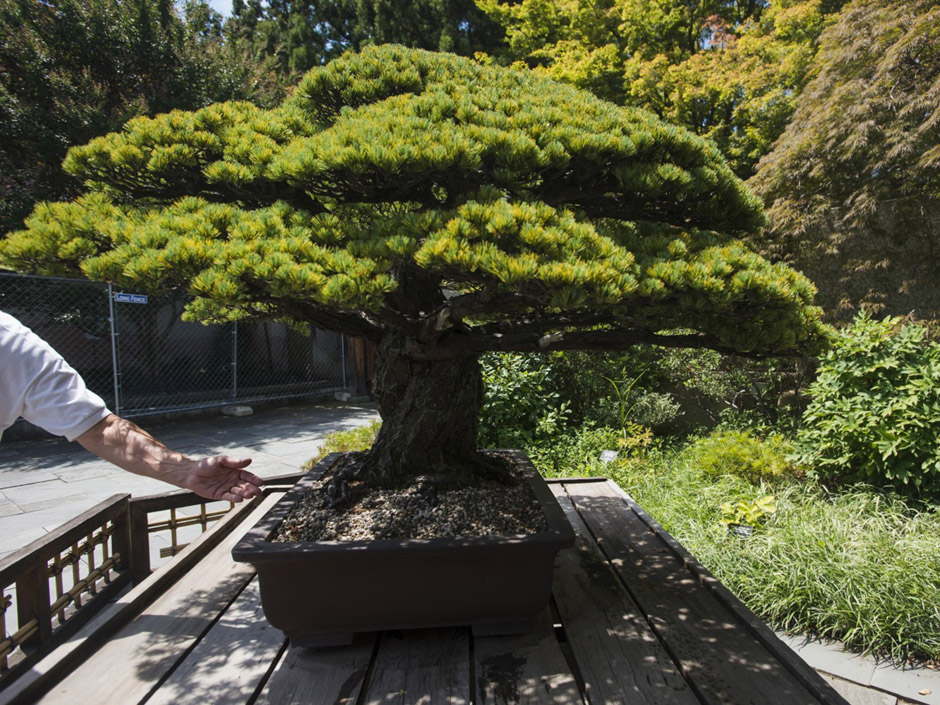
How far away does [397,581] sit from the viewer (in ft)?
4.50

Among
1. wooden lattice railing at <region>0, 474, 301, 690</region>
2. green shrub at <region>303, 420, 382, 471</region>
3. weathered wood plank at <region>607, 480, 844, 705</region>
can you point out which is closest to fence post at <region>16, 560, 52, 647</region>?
wooden lattice railing at <region>0, 474, 301, 690</region>

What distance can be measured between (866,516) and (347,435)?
3.37 m

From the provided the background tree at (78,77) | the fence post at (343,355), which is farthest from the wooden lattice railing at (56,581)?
the fence post at (343,355)

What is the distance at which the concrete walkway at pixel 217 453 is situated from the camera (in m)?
2.13

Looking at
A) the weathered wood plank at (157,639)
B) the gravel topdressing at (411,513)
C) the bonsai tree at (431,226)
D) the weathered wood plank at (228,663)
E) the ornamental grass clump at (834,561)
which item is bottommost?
the ornamental grass clump at (834,561)

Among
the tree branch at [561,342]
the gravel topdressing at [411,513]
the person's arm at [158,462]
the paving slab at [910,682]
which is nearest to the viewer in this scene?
the person's arm at [158,462]

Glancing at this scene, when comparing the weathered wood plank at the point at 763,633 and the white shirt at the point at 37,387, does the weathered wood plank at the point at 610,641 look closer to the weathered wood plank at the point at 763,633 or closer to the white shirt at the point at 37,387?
the weathered wood plank at the point at 763,633

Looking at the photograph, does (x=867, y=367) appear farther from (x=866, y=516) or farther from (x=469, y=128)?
(x=469, y=128)

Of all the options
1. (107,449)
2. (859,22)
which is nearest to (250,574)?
(107,449)

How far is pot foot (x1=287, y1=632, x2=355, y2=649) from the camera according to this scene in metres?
1.38

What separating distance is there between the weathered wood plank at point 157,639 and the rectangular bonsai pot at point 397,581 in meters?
0.29

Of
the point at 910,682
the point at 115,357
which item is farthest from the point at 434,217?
the point at 115,357

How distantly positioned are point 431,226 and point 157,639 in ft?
4.17

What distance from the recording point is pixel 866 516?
9.87 feet
